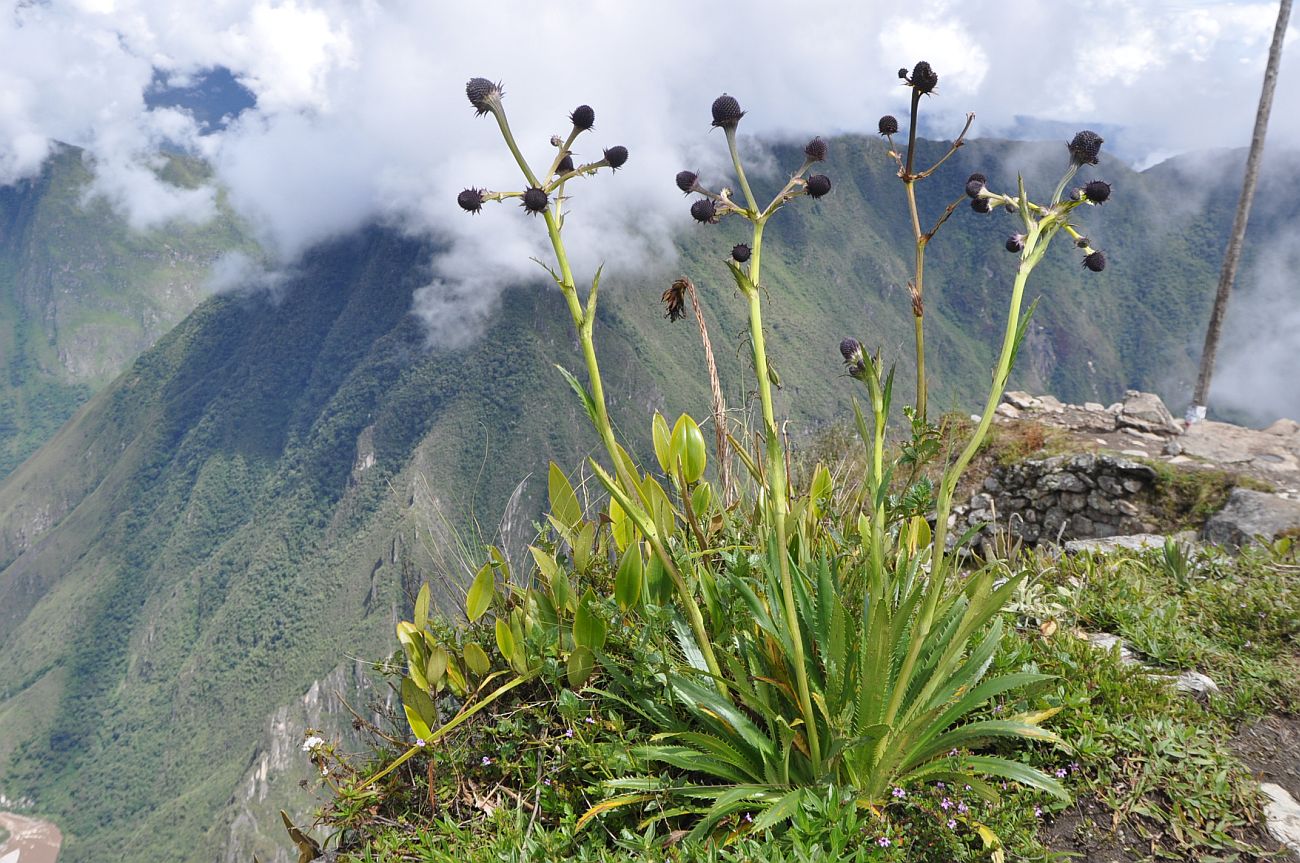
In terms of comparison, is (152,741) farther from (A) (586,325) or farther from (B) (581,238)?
(A) (586,325)

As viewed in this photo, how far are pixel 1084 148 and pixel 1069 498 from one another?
7189mm

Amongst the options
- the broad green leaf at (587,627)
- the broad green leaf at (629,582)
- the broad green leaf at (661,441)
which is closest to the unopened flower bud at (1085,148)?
the broad green leaf at (661,441)

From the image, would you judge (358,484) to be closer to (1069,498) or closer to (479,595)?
(1069,498)

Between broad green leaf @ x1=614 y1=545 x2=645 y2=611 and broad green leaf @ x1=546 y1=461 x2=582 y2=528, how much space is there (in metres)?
0.51

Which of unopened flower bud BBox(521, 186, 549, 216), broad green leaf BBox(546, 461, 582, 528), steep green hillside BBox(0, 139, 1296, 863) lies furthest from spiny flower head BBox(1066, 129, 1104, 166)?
steep green hillside BBox(0, 139, 1296, 863)

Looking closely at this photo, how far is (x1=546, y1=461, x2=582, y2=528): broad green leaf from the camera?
3.42 meters

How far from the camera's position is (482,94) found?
190cm

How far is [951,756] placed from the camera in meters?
2.51

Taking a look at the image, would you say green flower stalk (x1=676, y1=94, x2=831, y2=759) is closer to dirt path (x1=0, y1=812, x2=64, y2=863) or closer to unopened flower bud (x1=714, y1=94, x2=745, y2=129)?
unopened flower bud (x1=714, y1=94, x2=745, y2=129)

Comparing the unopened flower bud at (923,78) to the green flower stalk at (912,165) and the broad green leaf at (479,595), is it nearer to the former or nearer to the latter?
the green flower stalk at (912,165)

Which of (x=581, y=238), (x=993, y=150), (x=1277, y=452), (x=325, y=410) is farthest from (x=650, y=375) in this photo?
(x=1277, y=452)

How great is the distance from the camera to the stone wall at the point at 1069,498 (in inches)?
309

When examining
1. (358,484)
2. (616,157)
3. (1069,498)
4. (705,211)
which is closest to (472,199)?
(616,157)

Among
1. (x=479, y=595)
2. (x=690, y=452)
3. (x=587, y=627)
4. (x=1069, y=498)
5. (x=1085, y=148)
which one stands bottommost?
(x=1069, y=498)
